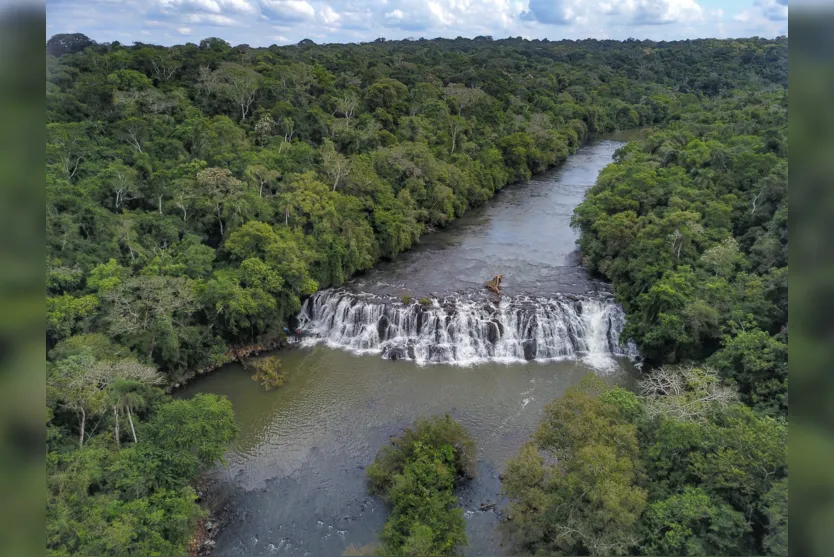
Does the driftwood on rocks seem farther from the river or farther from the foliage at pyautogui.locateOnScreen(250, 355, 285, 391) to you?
the foliage at pyautogui.locateOnScreen(250, 355, 285, 391)

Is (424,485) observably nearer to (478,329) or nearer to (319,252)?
(478,329)

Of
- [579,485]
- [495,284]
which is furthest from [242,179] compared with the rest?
[579,485]

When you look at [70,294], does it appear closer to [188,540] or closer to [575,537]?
[188,540]

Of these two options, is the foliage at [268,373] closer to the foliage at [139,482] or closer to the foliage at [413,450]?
the foliage at [139,482]

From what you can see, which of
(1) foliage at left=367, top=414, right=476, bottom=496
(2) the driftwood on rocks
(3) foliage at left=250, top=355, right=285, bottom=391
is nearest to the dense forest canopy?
(1) foliage at left=367, top=414, right=476, bottom=496

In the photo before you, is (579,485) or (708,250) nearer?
(579,485)
